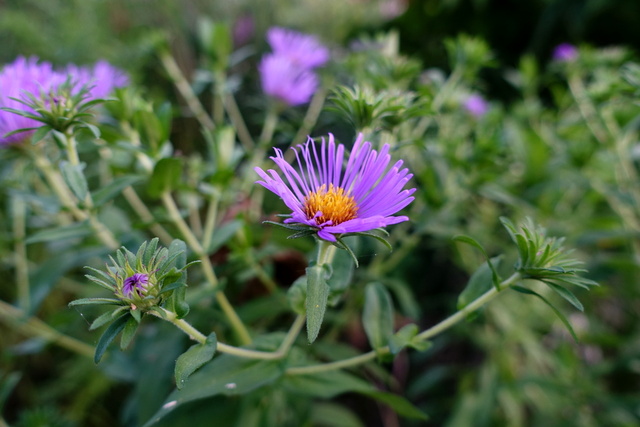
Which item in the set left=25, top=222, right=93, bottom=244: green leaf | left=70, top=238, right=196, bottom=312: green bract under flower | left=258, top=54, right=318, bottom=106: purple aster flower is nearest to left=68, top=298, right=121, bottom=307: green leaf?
left=70, top=238, right=196, bottom=312: green bract under flower

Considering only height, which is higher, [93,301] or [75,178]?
[75,178]

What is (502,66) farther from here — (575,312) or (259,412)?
(259,412)

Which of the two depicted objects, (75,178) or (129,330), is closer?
(129,330)

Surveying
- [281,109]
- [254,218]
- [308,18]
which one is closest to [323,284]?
[254,218]

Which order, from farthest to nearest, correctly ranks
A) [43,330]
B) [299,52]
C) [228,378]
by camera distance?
1. [299,52]
2. [43,330]
3. [228,378]

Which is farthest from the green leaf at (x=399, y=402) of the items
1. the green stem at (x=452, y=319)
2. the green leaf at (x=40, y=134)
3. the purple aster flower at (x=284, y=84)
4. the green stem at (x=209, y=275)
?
the purple aster flower at (x=284, y=84)

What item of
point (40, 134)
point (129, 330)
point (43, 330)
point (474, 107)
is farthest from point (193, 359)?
point (474, 107)

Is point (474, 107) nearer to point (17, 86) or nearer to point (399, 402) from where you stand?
point (399, 402)
